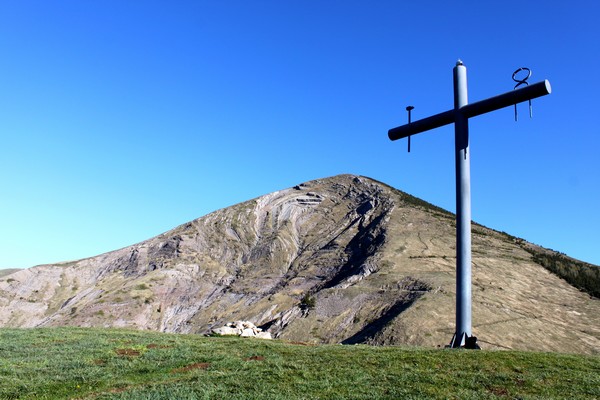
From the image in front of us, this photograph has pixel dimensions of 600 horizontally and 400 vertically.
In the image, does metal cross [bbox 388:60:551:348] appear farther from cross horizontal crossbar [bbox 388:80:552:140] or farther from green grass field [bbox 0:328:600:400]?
green grass field [bbox 0:328:600:400]

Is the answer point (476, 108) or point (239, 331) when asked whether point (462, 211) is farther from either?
point (239, 331)

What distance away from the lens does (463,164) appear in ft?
57.5

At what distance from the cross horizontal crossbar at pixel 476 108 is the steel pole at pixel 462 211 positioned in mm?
342

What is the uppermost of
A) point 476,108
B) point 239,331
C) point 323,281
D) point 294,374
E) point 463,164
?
point 476,108

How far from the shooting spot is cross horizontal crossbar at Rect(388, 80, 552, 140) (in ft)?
51.5

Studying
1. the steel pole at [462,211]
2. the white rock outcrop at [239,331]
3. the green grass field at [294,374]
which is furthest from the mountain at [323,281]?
the green grass field at [294,374]

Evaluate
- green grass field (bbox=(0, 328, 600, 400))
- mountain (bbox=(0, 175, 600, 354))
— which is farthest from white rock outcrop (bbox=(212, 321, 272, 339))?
green grass field (bbox=(0, 328, 600, 400))

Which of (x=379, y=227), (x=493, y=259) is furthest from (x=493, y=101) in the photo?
A: (x=379, y=227)

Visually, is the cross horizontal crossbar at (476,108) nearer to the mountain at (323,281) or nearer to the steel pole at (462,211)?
the steel pole at (462,211)

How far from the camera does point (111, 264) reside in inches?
3044

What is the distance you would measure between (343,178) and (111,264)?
1679 inches

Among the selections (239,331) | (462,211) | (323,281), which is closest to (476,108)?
(462,211)

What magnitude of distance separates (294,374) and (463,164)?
946 cm

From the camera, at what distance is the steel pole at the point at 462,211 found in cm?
1677
